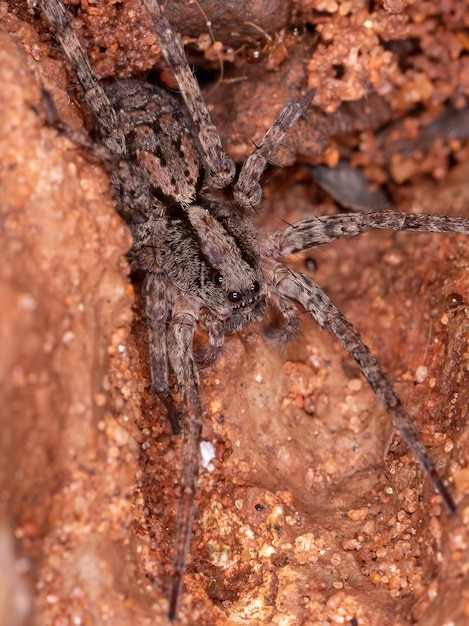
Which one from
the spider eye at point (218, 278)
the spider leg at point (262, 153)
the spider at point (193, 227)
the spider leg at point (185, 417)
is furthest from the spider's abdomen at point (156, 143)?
the spider leg at point (185, 417)

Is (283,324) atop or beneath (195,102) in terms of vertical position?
beneath

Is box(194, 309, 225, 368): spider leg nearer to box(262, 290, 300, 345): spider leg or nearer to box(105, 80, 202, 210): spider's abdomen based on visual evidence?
box(262, 290, 300, 345): spider leg

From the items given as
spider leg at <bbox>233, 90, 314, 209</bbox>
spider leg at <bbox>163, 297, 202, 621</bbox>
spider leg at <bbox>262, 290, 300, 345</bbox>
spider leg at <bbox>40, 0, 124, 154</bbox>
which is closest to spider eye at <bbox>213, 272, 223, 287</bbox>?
spider leg at <bbox>163, 297, 202, 621</bbox>

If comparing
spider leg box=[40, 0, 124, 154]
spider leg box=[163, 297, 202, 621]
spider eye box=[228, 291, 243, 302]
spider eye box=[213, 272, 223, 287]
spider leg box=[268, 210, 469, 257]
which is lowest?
spider leg box=[163, 297, 202, 621]

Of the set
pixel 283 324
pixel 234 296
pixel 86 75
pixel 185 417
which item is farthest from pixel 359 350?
pixel 86 75

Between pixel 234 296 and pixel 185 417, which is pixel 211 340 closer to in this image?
pixel 234 296

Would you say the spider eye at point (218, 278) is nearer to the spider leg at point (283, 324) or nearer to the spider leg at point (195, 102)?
the spider leg at point (283, 324)
